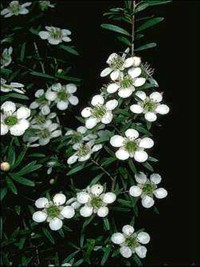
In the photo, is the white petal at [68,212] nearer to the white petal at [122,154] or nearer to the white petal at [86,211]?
the white petal at [86,211]

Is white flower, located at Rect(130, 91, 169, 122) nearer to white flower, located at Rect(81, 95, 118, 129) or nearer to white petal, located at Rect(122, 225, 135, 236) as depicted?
white flower, located at Rect(81, 95, 118, 129)

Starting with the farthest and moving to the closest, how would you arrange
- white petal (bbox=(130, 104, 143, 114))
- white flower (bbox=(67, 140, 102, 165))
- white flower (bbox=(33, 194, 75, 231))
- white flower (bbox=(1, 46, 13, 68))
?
white flower (bbox=(1, 46, 13, 68)) → white flower (bbox=(67, 140, 102, 165)) → white flower (bbox=(33, 194, 75, 231)) → white petal (bbox=(130, 104, 143, 114))

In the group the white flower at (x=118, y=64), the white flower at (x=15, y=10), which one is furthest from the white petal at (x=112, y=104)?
the white flower at (x=15, y=10)

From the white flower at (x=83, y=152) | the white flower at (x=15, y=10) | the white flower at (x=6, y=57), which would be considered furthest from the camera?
the white flower at (x=15, y=10)

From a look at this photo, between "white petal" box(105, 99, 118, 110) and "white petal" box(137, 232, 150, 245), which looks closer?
"white petal" box(105, 99, 118, 110)

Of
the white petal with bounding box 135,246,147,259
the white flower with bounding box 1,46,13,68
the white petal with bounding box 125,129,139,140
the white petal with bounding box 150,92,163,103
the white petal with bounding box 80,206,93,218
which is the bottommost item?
the white petal with bounding box 135,246,147,259

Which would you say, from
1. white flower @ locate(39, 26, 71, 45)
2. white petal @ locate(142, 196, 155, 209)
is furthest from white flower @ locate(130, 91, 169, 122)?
white flower @ locate(39, 26, 71, 45)

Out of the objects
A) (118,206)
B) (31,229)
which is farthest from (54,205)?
(118,206)

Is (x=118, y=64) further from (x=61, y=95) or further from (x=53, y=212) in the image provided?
(x=53, y=212)
